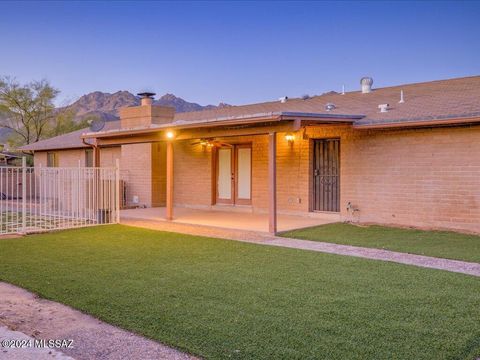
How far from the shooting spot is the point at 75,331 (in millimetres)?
4531

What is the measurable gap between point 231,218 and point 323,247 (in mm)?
5192

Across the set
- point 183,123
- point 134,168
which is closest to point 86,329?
point 183,123

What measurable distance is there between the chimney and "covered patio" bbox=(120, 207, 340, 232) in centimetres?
390

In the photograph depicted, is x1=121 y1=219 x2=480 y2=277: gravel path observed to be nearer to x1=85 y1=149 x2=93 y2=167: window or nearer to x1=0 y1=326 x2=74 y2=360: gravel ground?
x1=0 y1=326 x2=74 y2=360: gravel ground

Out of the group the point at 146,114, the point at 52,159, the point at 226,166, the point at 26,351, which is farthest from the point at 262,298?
the point at 52,159

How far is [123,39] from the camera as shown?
24.2 meters

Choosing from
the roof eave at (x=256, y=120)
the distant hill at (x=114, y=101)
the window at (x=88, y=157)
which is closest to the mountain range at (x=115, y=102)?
the distant hill at (x=114, y=101)

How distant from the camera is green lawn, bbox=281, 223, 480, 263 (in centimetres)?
854

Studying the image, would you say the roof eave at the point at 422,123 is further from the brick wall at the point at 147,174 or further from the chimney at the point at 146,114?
the chimney at the point at 146,114

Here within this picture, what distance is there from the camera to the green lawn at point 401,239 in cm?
854

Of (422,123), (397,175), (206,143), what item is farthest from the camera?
(206,143)

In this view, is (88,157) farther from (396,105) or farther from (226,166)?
(396,105)

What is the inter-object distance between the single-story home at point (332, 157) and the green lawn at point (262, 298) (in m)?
3.56

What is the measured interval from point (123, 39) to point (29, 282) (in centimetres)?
1994
